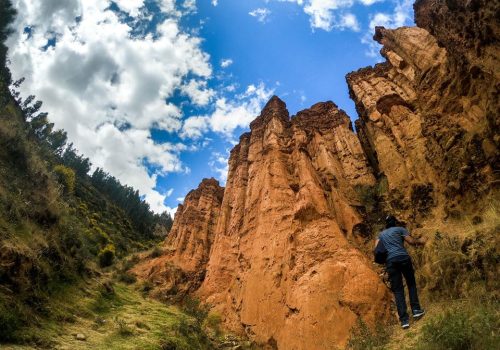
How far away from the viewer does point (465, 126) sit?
1209 centimetres

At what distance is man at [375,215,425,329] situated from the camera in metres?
8.15

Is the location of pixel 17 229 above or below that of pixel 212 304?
above

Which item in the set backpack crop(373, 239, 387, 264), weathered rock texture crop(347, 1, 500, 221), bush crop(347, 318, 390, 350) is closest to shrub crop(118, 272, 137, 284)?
weathered rock texture crop(347, 1, 500, 221)

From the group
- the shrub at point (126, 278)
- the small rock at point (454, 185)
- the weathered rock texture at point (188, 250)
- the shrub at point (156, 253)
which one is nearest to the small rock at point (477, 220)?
the small rock at point (454, 185)

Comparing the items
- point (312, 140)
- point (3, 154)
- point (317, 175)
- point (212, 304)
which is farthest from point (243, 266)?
point (3, 154)

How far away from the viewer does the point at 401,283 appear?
841 centimetres

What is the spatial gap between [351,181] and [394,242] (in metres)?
14.6

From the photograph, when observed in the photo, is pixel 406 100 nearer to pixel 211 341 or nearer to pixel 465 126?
pixel 465 126

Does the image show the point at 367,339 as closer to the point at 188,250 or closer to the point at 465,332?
the point at 465,332

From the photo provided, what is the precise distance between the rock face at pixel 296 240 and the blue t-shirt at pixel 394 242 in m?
5.55

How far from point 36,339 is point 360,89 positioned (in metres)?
22.7

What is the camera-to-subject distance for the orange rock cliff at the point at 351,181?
1159 cm

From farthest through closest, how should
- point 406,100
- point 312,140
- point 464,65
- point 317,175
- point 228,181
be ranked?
point 228,181, point 312,140, point 317,175, point 406,100, point 464,65

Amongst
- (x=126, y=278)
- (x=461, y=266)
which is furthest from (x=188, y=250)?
(x=461, y=266)
